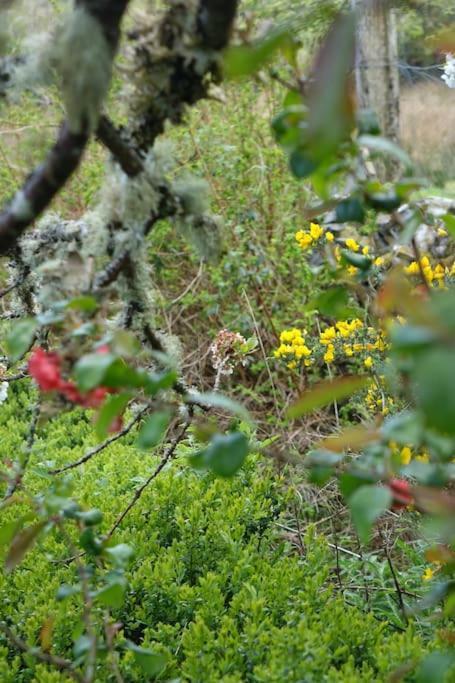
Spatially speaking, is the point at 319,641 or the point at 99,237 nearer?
the point at 99,237

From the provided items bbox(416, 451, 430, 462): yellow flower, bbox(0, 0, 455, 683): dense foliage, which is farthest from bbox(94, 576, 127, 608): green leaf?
bbox(416, 451, 430, 462): yellow flower

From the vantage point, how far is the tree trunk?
5.91 meters

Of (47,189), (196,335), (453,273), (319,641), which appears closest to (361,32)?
(196,335)

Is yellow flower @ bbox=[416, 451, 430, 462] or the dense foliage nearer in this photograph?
the dense foliage

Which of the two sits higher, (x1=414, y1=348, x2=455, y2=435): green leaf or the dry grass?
(x1=414, y1=348, x2=455, y2=435): green leaf

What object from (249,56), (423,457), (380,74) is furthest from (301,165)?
(380,74)

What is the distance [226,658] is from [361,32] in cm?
543

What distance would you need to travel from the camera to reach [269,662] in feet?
4.86

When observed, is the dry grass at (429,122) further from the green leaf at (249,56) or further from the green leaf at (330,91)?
the green leaf at (330,91)

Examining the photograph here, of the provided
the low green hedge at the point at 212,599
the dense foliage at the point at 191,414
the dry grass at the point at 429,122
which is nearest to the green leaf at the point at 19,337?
the dense foliage at the point at 191,414

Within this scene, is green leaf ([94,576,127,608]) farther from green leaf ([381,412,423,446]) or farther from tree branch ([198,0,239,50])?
tree branch ([198,0,239,50])

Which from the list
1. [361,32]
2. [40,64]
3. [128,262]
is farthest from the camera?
[361,32]

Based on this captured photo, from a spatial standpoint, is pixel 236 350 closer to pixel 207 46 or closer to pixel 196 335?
pixel 207 46

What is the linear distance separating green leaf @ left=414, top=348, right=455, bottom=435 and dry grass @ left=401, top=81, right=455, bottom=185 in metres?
6.39
